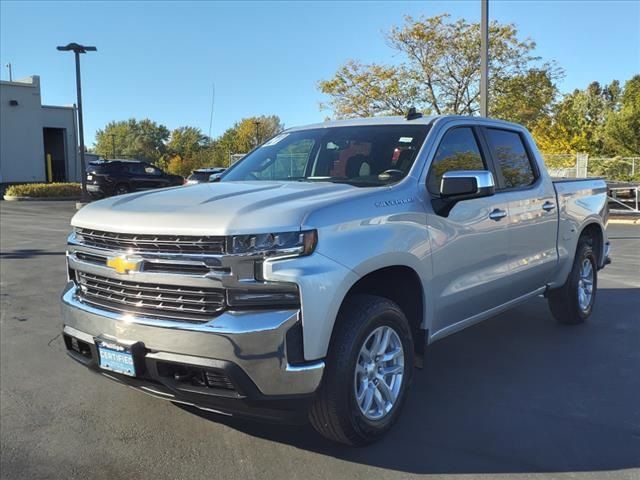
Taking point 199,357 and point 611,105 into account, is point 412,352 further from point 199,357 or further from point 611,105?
point 611,105

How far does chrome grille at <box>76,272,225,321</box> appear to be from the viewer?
297 centimetres

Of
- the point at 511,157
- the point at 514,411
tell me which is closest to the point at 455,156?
the point at 511,157

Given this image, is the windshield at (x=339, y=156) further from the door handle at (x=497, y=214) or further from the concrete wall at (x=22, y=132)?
the concrete wall at (x=22, y=132)

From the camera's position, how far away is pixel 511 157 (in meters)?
5.18

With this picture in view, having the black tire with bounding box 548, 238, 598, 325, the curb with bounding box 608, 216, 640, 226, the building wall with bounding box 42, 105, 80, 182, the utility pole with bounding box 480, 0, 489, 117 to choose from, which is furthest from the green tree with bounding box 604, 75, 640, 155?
the black tire with bounding box 548, 238, 598, 325

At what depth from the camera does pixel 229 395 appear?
9.71 feet

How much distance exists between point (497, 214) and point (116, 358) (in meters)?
2.86

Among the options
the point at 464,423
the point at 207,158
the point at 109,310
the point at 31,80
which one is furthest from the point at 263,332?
the point at 207,158

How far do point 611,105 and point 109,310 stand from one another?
62.7m

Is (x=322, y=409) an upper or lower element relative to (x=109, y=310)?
lower

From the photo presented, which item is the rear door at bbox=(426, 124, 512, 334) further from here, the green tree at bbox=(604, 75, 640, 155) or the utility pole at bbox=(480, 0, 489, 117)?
the green tree at bbox=(604, 75, 640, 155)

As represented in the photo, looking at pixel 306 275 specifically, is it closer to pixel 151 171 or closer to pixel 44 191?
pixel 151 171

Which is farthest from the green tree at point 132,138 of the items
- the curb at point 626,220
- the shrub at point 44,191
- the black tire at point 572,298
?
the black tire at point 572,298

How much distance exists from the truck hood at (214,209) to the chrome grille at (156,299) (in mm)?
288
